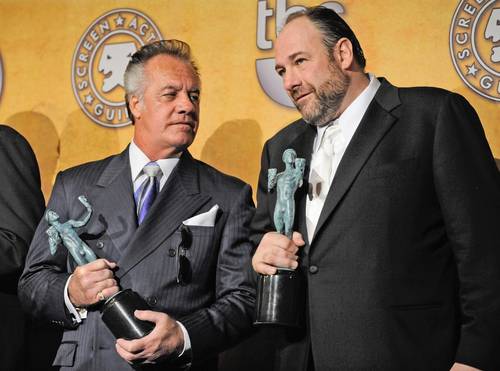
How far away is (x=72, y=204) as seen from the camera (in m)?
2.84

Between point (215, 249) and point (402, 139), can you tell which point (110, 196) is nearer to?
point (215, 249)

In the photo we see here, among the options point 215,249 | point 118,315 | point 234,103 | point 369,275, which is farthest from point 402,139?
point 234,103

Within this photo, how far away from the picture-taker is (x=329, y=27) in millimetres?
2549

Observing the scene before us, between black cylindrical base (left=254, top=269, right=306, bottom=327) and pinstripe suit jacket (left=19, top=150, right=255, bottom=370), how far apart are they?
344 mm

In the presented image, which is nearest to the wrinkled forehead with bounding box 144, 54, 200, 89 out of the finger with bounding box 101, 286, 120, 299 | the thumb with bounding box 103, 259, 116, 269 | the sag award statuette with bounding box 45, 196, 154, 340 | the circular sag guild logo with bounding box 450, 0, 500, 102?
the sag award statuette with bounding box 45, 196, 154, 340

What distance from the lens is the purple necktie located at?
110 inches

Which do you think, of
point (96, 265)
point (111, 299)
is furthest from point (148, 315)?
point (96, 265)

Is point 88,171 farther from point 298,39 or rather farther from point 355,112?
point 355,112

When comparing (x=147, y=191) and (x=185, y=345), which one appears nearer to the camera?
(x=185, y=345)

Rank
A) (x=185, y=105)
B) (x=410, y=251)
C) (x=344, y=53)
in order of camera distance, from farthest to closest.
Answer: (x=185, y=105)
(x=344, y=53)
(x=410, y=251)

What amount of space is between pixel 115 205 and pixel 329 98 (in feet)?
2.72

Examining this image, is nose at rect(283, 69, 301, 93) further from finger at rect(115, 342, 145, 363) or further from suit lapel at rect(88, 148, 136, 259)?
finger at rect(115, 342, 145, 363)

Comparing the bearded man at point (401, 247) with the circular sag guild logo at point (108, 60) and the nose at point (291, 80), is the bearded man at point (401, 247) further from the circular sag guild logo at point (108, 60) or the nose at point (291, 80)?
the circular sag guild logo at point (108, 60)

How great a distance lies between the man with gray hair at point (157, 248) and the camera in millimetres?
2543
